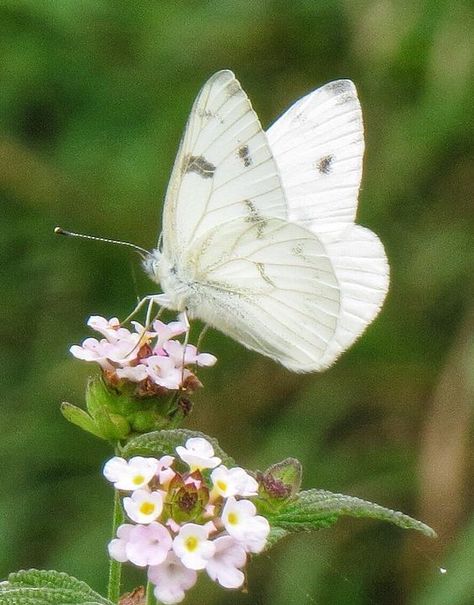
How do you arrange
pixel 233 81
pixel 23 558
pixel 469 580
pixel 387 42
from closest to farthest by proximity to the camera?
pixel 233 81
pixel 469 580
pixel 23 558
pixel 387 42

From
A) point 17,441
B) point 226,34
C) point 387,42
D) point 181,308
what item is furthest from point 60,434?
point 387,42

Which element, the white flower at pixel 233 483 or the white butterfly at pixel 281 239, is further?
the white butterfly at pixel 281 239

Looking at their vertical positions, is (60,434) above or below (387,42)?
below

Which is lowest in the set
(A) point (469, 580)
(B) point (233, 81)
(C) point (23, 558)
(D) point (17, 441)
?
(C) point (23, 558)

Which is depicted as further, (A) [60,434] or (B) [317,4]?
(B) [317,4]

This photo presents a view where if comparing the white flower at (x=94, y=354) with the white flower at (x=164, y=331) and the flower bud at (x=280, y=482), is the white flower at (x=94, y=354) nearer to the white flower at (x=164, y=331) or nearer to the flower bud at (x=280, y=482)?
the white flower at (x=164, y=331)

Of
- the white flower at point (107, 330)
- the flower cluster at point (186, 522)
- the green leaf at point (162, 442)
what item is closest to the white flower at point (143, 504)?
the flower cluster at point (186, 522)

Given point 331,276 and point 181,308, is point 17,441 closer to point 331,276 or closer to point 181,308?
point 181,308
